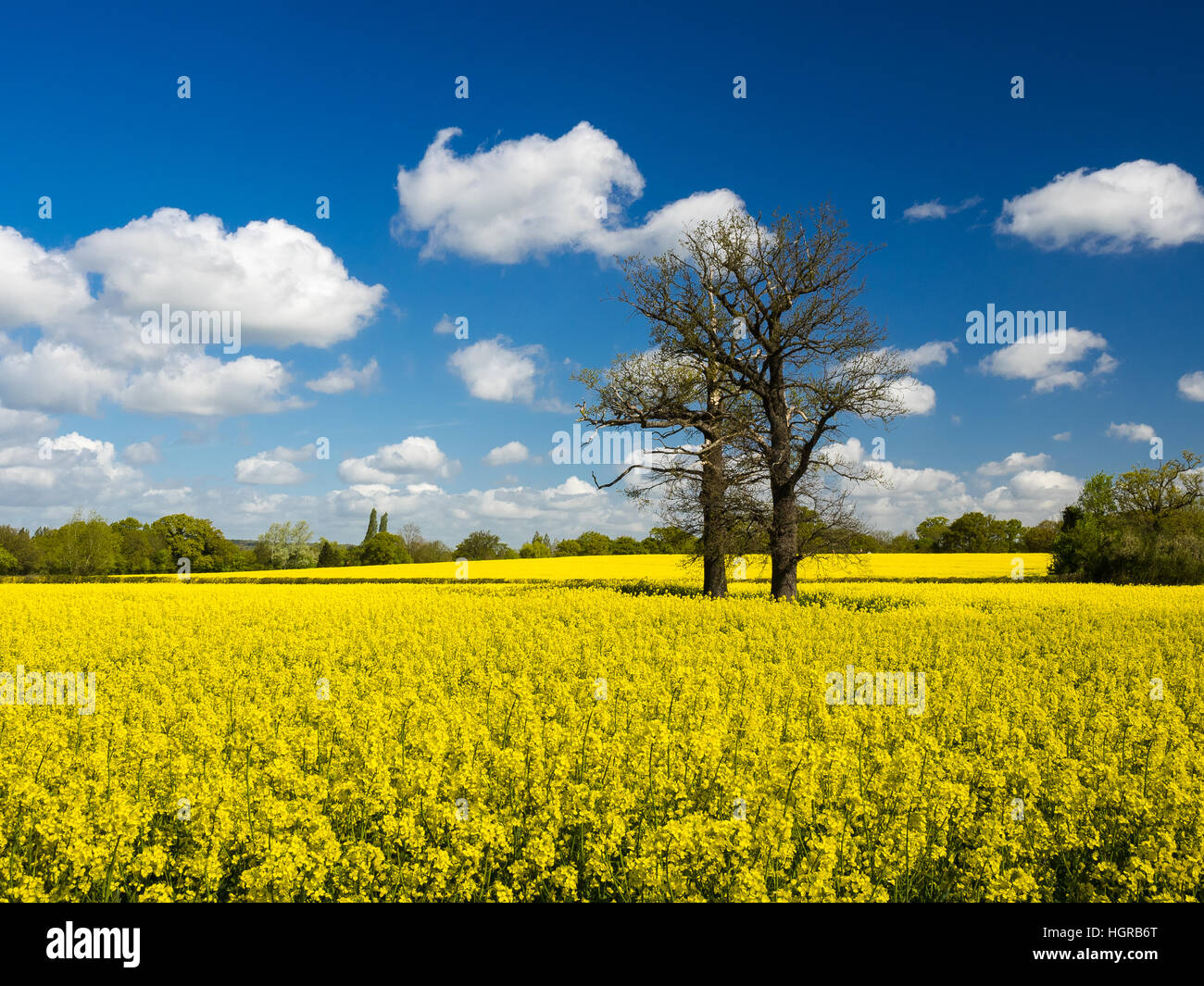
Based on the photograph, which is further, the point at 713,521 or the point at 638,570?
the point at 638,570

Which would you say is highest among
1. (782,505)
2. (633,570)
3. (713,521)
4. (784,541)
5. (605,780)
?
(782,505)

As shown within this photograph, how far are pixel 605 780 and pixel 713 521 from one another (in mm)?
17608

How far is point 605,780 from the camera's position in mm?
5348

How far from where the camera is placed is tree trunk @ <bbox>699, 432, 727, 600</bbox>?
22.4m

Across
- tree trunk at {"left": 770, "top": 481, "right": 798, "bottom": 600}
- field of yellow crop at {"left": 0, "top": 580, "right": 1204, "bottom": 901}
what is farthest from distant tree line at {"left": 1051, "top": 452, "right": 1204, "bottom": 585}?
field of yellow crop at {"left": 0, "top": 580, "right": 1204, "bottom": 901}

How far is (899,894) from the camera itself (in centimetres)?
427

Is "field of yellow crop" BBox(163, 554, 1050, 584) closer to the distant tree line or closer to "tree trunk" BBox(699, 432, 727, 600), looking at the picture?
the distant tree line

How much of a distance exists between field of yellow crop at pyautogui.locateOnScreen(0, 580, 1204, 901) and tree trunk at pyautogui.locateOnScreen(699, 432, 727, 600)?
11.3 meters

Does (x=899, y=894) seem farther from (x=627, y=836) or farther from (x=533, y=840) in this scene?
(x=533, y=840)

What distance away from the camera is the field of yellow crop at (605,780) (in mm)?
4227

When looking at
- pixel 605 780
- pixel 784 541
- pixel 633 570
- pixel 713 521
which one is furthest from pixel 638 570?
pixel 605 780

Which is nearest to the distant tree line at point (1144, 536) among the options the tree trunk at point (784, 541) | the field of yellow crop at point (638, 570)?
the field of yellow crop at point (638, 570)

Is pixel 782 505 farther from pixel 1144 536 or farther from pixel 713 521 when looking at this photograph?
pixel 1144 536
